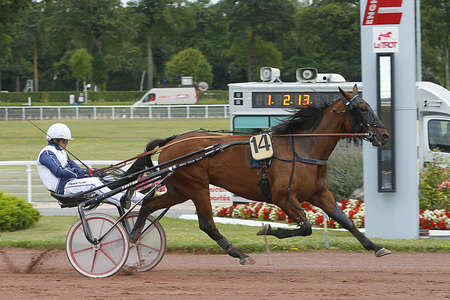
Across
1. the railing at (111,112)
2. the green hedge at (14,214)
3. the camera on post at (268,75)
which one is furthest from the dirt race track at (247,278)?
the railing at (111,112)

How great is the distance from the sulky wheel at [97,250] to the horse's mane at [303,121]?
6.17 ft

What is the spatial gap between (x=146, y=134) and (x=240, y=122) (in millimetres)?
16998

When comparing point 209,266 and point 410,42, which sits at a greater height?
point 410,42

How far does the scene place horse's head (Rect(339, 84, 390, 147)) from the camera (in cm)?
670

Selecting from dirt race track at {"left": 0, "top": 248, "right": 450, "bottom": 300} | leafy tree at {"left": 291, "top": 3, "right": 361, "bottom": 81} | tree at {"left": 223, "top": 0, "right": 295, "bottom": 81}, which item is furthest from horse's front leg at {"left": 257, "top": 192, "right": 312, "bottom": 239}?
tree at {"left": 223, "top": 0, "right": 295, "bottom": 81}

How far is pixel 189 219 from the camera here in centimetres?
1196

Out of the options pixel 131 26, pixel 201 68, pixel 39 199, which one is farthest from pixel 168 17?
pixel 39 199

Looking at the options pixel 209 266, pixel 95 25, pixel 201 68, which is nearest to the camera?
pixel 209 266

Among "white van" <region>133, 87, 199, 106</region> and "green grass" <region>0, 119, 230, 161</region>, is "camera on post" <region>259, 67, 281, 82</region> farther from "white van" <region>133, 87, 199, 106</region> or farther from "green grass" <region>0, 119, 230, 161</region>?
"white van" <region>133, 87, 199, 106</region>

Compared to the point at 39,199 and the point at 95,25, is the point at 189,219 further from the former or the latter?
the point at 95,25

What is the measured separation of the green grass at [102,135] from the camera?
24.3 meters

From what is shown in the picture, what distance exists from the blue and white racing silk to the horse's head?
280cm

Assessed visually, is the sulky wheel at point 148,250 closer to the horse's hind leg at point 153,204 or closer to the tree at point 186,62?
the horse's hind leg at point 153,204

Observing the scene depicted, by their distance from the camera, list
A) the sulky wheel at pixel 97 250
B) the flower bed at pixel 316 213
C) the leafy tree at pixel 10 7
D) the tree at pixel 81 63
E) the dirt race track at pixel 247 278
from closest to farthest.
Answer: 1. the dirt race track at pixel 247 278
2. the sulky wheel at pixel 97 250
3. the flower bed at pixel 316 213
4. the leafy tree at pixel 10 7
5. the tree at pixel 81 63
